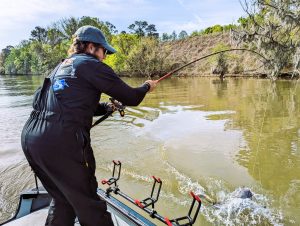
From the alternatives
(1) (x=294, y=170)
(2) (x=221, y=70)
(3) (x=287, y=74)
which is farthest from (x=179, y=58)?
(1) (x=294, y=170)

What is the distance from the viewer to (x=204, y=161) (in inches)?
326

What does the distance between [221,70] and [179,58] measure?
2153 centimetres

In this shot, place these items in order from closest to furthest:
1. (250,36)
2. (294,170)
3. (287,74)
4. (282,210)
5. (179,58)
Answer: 1. (282,210)
2. (294,170)
3. (250,36)
4. (287,74)
5. (179,58)

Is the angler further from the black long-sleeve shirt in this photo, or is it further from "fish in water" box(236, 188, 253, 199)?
"fish in water" box(236, 188, 253, 199)

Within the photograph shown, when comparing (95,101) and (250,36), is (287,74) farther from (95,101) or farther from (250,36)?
(95,101)

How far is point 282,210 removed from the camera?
570cm

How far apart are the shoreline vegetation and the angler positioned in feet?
15.9

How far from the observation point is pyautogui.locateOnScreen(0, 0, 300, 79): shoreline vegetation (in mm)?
18344

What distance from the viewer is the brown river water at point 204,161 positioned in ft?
19.2

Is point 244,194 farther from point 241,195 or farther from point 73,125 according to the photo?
point 73,125

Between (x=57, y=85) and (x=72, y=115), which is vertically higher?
(x=57, y=85)

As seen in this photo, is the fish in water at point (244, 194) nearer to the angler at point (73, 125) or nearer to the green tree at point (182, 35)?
the angler at point (73, 125)

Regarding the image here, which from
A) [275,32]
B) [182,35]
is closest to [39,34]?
[182,35]

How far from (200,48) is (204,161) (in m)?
61.1
